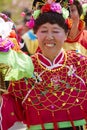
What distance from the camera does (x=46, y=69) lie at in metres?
4.18

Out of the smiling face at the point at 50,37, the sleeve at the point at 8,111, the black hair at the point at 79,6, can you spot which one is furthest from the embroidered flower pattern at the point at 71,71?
the black hair at the point at 79,6

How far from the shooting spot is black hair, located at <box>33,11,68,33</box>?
162 inches

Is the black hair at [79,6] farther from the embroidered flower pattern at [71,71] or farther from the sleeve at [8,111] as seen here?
the sleeve at [8,111]

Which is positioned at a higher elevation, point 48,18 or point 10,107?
point 48,18

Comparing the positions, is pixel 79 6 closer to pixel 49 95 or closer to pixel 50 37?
pixel 50 37

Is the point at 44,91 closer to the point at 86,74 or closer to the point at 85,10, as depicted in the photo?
the point at 86,74

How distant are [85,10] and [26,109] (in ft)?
7.13

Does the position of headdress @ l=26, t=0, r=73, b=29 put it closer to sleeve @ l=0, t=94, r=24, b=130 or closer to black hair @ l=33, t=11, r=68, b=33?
black hair @ l=33, t=11, r=68, b=33

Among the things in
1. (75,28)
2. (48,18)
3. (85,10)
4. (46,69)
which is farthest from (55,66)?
(85,10)

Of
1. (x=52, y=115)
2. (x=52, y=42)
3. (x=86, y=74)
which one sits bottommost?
(x=52, y=115)

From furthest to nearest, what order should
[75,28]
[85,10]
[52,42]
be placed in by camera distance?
[85,10], [75,28], [52,42]

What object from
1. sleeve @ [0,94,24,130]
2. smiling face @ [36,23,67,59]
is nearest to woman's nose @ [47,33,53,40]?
smiling face @ [36,23,67,59]

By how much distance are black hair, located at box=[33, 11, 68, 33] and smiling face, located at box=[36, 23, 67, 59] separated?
27mm

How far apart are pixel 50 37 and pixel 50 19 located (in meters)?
0.15
